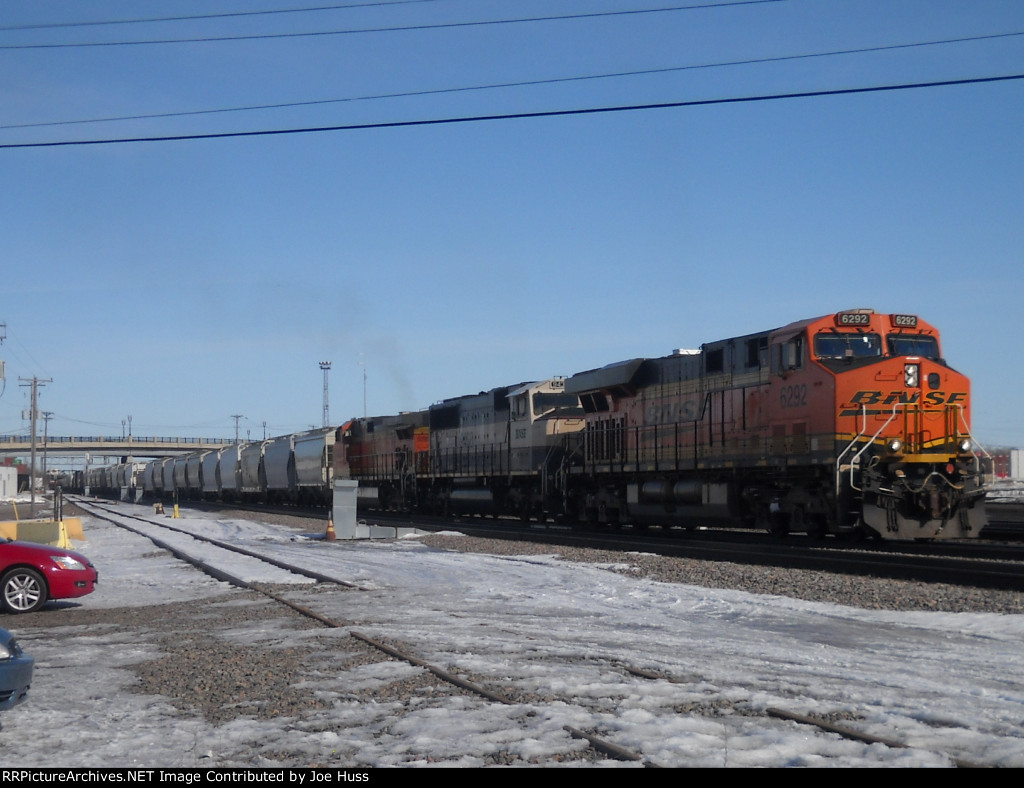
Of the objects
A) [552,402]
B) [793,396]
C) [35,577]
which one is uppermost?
[552,402]

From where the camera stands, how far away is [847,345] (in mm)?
18688

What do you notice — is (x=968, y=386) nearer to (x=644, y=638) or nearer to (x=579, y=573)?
(x=579, y=573)

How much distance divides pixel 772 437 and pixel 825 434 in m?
1.74

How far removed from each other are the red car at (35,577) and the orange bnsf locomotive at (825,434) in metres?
11.9

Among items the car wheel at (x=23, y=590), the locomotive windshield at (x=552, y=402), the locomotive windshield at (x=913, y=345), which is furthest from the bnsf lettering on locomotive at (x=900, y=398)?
the locomotive windshield at (x=552, y=402)

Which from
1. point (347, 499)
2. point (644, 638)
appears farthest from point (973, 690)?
point (347, 499)

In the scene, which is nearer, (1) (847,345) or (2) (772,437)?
(1) (847,345)

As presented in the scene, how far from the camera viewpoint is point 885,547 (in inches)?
756

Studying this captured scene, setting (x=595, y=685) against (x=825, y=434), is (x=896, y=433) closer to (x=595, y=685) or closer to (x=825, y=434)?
(x=825, y=434)

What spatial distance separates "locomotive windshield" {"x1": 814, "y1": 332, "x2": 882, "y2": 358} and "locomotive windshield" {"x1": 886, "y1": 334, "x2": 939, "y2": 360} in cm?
25

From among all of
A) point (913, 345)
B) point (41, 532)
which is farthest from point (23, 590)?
point (913, 345)

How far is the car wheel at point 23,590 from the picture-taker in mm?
12680

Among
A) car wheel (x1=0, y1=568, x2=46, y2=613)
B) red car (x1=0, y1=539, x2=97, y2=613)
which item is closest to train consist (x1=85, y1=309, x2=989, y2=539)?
red car (x1=0, y1=539, x2=97, y2=613)

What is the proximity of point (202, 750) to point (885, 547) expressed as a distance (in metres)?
15.9
